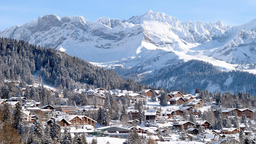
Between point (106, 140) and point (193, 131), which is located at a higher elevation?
point (106, 140)

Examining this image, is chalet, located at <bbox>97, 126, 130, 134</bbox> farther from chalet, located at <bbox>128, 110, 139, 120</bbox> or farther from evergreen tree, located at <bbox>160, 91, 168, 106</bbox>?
evergreen tree, located at <bbox>160, 91, 168, 106</bbox>

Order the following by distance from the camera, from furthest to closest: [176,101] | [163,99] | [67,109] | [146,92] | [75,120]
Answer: [146,92]
[176,101]
[163,99]
[67,109]
[75,120]

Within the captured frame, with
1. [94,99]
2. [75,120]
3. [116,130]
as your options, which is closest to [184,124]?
[116,130]

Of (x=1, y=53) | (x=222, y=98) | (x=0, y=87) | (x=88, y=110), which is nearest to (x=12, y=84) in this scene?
(x=0, y=87)

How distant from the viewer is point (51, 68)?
6742 inches

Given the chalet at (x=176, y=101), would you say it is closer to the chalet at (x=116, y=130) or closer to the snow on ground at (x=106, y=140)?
the chalet at (x=116, y=130)

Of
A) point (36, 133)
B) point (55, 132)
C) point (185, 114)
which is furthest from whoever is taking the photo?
point (185, 114)

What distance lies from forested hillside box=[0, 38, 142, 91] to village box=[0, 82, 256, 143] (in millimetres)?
22902

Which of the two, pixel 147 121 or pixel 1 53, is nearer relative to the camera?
pixel 147 121

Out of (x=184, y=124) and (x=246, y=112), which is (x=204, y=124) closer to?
(x=184, y=124)

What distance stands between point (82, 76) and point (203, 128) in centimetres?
8905

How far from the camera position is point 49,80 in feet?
536

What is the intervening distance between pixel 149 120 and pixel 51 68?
246 feet

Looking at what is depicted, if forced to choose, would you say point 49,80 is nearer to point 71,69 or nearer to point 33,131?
point 71,69
